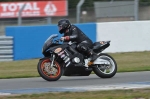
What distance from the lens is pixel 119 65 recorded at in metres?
15.1

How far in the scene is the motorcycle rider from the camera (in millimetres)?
11281

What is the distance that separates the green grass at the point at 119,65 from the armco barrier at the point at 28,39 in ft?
1.40

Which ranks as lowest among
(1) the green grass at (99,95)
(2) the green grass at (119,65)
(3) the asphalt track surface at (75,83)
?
(2) the green grass at (119,65)

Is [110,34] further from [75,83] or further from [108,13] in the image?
[75,83]

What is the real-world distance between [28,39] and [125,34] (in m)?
3.58

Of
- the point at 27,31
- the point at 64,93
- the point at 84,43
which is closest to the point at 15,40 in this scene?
the point at 27,31

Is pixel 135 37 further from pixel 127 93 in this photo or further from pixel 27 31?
pixel 127 93

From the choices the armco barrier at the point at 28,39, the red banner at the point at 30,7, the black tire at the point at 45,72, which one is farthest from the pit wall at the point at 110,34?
the red banner at the point at 30,7

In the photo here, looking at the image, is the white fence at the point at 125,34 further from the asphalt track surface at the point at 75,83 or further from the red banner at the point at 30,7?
the red banner at the point at 30,7

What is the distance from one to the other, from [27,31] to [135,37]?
3978mm

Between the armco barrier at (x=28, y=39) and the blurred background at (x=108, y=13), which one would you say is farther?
the blurred background at (x=108, y=13)

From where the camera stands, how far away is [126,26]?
18375 millimetres

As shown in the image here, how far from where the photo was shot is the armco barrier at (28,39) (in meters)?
17.1

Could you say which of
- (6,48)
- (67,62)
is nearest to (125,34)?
(6,48)
